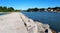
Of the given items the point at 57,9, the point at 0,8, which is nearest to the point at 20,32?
the point at 0,8

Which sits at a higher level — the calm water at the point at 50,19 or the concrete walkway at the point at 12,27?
the concrete walkway at the point at 12,27

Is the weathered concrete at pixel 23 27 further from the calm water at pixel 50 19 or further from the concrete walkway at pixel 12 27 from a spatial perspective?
the calm water at pixel 50 19

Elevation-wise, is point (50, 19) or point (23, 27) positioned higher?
point (23, 27)

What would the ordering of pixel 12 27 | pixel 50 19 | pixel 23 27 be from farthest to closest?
pixel 50 19
pixel 12 27
pixel 23 27

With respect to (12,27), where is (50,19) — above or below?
below

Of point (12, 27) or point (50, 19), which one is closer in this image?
point (12, 27)

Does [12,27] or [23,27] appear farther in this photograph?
[12,27]

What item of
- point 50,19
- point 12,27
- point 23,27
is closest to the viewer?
point 23,27

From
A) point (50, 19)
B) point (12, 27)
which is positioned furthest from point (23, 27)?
point (50, 19)

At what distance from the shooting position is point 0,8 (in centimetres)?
13038

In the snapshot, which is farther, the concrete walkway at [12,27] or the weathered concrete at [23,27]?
the concrete walkway at [12,27]

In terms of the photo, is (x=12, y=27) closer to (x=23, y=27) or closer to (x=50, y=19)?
→ (x=23, y=27)

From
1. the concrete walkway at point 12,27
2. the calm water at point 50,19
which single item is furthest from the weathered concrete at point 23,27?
the calm water at point 50,19

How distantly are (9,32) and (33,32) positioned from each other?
7.50 ft
